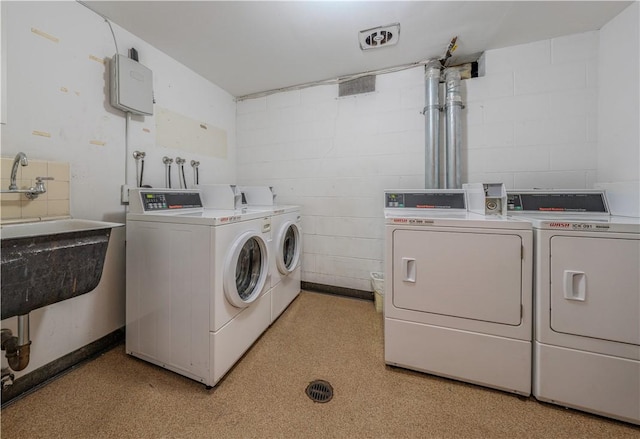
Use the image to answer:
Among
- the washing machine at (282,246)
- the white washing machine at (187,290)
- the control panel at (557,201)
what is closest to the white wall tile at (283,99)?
the washing machine at (282,246)

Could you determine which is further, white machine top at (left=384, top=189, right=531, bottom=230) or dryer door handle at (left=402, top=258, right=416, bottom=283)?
white machine top at (left=384, top=189, right=531, bottom=230)

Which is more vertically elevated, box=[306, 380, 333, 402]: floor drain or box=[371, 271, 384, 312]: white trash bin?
box=[371, 271, 384, 312]: white trash bin

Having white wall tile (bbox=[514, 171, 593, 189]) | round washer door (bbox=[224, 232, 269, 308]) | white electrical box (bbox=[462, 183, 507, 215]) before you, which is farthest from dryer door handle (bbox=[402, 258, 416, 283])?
white wall tile (bbox=[514, 171, 593, 189])

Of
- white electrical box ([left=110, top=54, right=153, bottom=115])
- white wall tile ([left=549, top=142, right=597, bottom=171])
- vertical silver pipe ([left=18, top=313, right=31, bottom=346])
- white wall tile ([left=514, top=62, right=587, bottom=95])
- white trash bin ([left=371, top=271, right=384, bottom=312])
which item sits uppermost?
white wall tile ([left=514, top=62, right=587, bottom=95])

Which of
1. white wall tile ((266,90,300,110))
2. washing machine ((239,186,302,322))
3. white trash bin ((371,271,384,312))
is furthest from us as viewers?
white wall tile ((266,90,300,110))

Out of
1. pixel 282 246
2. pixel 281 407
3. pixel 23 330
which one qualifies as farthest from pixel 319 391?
pixel 23 330

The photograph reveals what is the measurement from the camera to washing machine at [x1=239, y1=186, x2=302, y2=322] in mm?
2070

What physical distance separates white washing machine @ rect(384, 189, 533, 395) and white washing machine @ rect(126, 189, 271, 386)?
0.97m

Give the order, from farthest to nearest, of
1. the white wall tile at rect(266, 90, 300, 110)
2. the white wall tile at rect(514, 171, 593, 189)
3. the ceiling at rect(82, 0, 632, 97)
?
the white wall tile at rect(266, 90, 300, 110)
the white wall tile at rect(514, 171, 593, 189)
the ceiling at rect(82, 0, 632, 97)

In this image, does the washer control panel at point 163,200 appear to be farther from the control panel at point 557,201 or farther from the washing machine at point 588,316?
the control panel at point 557,201

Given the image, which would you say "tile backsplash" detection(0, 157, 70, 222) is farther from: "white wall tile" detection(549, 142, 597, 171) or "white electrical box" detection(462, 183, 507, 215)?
"white wall tile" detection(549, 142, 597, 171)

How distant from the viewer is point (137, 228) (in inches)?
61.0

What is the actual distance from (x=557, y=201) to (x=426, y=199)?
852 mm

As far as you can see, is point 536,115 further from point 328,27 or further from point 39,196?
point 39,196
